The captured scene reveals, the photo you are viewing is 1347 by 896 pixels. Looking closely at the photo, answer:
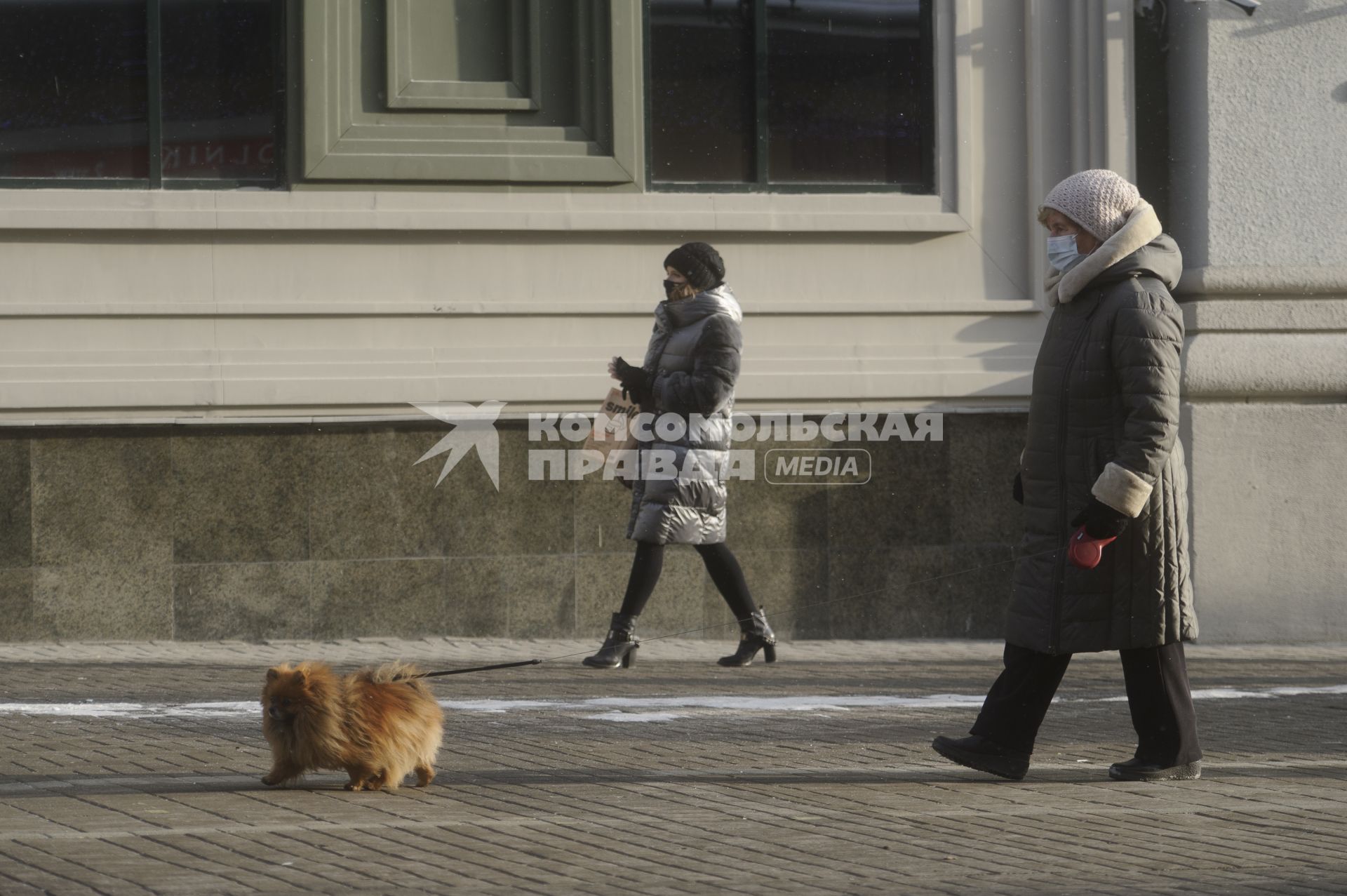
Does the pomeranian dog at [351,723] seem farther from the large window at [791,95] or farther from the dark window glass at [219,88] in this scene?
the large window at [791,95]

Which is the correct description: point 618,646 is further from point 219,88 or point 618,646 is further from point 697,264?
point 219,88

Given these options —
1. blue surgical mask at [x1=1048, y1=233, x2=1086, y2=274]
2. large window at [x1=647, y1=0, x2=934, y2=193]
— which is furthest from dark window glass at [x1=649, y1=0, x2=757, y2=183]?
blue surgical mask at [x1=1048, y1=233, x2=1086, y2=274]

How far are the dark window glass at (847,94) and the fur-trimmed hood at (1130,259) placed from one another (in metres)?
5.54

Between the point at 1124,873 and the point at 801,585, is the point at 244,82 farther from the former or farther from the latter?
the point at 1124,873

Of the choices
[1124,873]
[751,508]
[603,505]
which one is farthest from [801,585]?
[1124,873]

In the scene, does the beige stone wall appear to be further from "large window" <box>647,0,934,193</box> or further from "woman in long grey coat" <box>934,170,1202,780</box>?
"woman in long grey coat" <box>934,170,1202,780</box>

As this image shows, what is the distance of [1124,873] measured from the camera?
4.92 m

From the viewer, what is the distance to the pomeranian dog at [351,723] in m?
5.61

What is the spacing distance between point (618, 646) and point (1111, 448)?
377 centimetres

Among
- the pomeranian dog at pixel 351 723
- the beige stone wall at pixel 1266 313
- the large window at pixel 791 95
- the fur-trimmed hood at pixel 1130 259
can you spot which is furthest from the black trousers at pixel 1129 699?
the large window at pixel 791 95

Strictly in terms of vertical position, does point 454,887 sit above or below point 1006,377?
below

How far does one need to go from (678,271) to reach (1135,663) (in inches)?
145

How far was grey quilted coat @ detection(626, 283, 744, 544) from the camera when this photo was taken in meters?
9.09

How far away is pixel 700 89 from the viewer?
11.5 m
